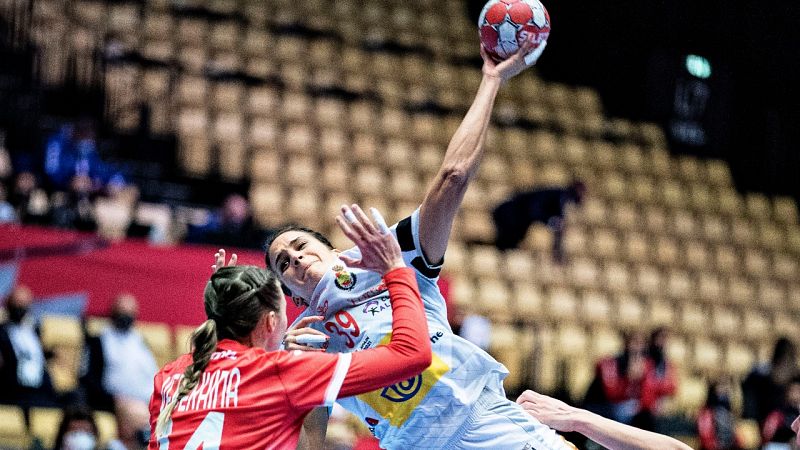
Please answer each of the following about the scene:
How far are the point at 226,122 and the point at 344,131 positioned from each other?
1596 mm

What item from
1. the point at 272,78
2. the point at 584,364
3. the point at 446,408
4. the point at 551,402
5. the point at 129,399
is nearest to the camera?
the point at 446,408

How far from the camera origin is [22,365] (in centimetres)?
754

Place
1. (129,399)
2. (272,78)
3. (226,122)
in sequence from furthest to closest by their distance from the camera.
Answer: (272,78), (226,122), (129,399)

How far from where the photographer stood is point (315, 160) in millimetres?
12188

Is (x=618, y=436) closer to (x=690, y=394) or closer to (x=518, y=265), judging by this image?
(x=690, y=394)

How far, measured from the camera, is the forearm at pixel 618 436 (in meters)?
3.57

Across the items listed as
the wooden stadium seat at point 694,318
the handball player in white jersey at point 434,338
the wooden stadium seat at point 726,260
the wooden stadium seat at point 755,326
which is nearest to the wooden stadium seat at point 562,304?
the wooden stadium seat at point 694,318

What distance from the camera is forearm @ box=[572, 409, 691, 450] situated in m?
3.57

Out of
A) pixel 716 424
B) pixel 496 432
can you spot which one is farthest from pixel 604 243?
pixel 496 432

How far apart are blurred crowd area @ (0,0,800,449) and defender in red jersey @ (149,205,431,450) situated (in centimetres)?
413

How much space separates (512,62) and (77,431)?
173 inches

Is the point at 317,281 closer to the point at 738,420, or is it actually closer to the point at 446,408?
the point at 446,408

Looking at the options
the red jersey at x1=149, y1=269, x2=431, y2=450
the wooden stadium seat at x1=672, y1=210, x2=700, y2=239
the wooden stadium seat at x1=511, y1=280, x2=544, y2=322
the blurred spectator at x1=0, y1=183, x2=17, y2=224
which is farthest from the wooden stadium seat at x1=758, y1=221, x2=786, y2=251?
the red jersey at x1=149, y1=269, x2=431, y2=450

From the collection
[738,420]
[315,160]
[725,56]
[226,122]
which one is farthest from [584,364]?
[725,56]
